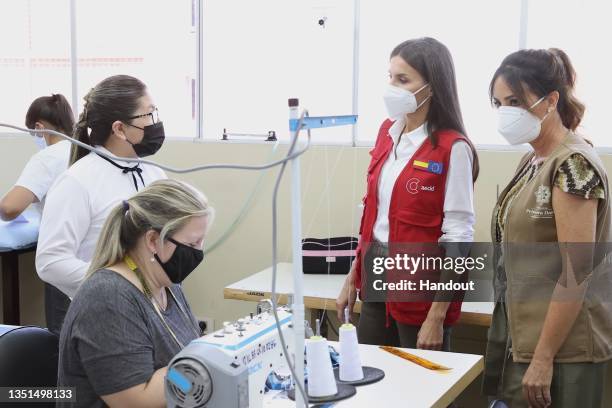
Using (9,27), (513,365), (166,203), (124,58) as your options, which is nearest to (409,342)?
(513,365)

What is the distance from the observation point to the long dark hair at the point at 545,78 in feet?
6.65

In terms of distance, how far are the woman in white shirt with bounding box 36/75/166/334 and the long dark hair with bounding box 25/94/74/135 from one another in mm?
986

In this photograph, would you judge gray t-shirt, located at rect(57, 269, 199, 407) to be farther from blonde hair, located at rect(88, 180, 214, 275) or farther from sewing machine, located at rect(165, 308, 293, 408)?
sewing machine, located at rect(165, 308, 293, 408)

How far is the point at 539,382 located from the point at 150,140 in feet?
4.50

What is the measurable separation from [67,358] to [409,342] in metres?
1.06

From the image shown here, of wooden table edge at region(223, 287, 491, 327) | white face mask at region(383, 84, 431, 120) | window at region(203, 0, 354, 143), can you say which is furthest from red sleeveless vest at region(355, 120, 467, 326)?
window at region(203, 0, 354, 143)

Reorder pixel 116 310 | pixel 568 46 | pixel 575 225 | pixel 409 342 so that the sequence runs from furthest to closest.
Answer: pixel 568 46 < pixel 409 342 < pixel 575 225 < pixel 116 310

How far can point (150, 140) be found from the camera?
2.39 metres

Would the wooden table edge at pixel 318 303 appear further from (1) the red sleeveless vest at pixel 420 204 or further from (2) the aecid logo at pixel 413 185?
(2) the aecid logo at pixel 413 185

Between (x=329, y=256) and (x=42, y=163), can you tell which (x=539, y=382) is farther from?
(x=42, y=163)

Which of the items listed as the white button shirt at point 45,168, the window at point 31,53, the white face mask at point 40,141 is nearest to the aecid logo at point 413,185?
the white button shirt at point 45,168

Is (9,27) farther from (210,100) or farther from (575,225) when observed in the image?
(575,225)

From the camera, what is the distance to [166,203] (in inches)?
66.9

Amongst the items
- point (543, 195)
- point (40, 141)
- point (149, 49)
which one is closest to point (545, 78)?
point (543, 195)
